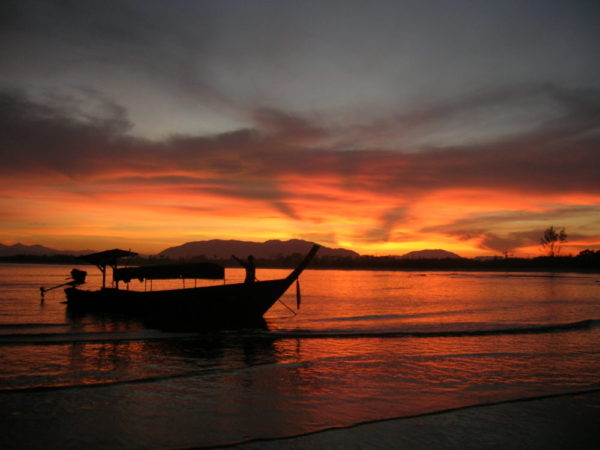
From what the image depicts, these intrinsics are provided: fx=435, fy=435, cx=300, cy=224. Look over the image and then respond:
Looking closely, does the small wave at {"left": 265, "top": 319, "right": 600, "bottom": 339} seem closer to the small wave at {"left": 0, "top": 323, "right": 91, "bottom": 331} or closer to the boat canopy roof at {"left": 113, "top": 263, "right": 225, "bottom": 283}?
the boat canopy roof at {"left": 113, "top": 263, "right": 225, "bottom": 283}

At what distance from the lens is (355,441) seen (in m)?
6.41

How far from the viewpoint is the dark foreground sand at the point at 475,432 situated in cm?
633

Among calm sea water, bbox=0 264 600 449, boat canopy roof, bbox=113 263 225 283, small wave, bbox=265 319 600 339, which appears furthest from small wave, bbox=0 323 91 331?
small wave, bbox=265 319 600 339

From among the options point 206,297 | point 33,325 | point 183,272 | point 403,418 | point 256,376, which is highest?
point 183,272

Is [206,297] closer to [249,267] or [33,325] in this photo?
[249,267]

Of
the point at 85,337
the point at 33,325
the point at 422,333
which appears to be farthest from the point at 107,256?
the point at 422,333

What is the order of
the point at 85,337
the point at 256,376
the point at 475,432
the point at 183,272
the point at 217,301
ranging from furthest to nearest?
the point at 183,272, the point at 217,301, the point at 85,337, the point at 256,376, the point at 475,432

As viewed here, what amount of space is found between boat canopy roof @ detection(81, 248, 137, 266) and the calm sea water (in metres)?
7.30

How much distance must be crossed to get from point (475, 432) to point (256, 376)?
18.3ft

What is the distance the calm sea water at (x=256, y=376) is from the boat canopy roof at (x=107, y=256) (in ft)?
23.9

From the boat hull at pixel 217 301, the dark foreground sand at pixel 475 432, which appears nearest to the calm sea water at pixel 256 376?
the dark foreground sand at pixel 475 432

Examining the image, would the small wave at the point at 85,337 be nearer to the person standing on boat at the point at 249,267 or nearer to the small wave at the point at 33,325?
the small wave at the point at 33,325

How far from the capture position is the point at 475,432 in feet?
22.3

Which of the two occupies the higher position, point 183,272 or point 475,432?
point 183,272
